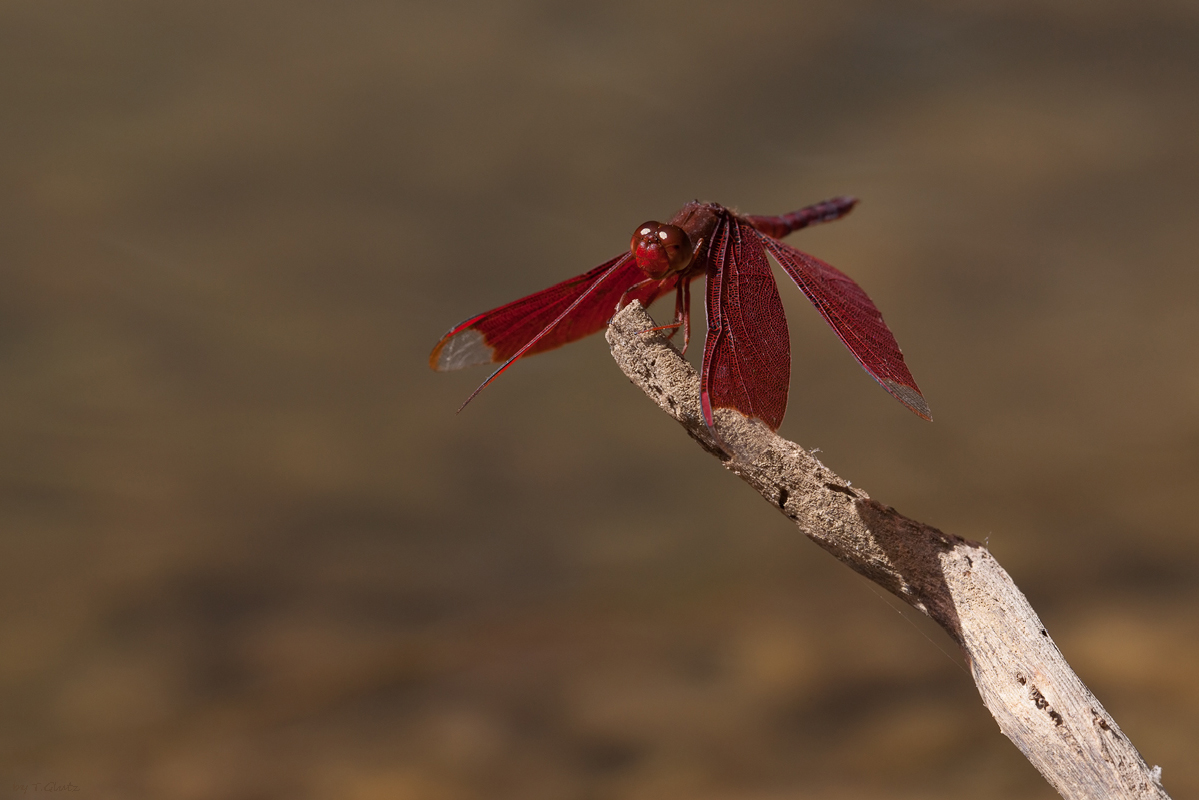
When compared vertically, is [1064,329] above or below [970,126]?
below

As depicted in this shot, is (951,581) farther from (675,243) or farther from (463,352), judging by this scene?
(463,352)

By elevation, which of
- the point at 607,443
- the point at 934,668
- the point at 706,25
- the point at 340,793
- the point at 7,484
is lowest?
the point at 934,668

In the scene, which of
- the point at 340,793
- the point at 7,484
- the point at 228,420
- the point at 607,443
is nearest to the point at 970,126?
the point at 607,443

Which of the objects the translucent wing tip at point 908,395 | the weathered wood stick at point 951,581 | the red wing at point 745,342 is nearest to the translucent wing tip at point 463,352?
the weathered wood stick at point 951,581

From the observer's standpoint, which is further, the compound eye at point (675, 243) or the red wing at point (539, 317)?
the red wing at point (539, 317)

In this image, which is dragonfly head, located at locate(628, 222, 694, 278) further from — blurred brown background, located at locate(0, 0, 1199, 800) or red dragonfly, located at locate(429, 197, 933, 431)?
blurred brown background, located at locate(0, 0, 1199, 800)

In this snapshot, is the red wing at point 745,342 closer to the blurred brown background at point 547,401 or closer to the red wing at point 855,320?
the red wing at point 855,320

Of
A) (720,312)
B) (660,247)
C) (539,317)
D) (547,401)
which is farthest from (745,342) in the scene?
(547,401)

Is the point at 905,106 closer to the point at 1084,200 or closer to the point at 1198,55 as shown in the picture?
the point at 1084,200
